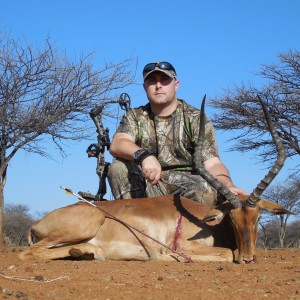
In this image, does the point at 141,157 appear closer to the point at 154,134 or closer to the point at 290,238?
the point at 154,134

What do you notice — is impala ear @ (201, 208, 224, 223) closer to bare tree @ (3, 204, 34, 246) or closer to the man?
the man

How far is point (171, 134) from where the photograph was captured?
6.86 m

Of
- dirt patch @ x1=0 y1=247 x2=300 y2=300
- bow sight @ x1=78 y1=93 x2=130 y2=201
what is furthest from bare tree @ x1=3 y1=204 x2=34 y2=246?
dirt patch @ x1=0 y1=247 x2=300 y2=300

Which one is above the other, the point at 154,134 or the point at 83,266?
the point at 154,134

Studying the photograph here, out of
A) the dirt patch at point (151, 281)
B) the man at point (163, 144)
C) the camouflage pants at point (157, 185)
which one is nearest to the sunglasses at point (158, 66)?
the man at point (163, 144)

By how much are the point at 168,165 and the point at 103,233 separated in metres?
1.12

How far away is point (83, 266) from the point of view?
5.12 m

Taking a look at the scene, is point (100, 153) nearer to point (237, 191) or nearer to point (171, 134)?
point (171, 134)

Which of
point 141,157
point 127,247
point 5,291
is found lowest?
point 5,291

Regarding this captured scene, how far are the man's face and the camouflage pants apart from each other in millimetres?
714

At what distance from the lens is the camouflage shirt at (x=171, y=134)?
6.76 meters

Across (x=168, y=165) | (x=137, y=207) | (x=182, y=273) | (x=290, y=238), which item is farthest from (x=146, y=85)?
(x=290, y=238)

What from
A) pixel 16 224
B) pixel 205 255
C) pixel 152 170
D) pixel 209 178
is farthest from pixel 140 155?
pixel 16 224

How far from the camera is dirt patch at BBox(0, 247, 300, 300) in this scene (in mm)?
3408
